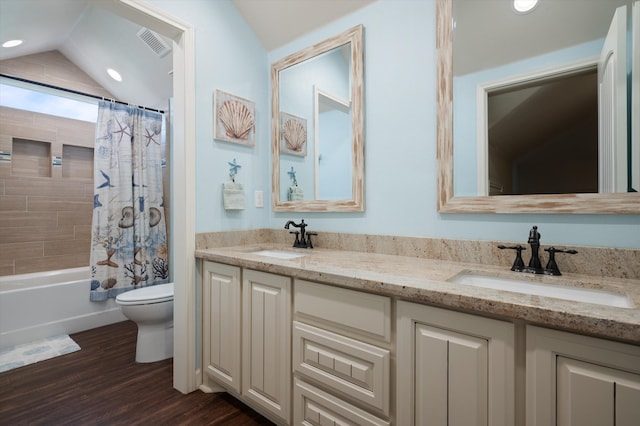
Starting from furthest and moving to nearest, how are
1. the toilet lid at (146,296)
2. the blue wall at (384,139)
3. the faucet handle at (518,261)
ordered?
the toilet lid at (146,296) → the blue wall at (384,139) → the faucet handle at (518,261)

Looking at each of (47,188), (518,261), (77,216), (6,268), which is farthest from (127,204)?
(518,261)

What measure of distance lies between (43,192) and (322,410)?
338 cm

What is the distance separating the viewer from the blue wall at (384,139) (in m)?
1.29

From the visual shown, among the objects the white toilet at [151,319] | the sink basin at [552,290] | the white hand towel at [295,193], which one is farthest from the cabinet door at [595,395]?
the white toilet at [151,319]

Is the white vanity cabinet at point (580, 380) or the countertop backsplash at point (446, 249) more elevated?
the countertop backsplash at point (446, 249)

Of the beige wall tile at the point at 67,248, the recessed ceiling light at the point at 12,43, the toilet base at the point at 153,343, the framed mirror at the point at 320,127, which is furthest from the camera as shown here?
the beige wall tile at the point at 67,248

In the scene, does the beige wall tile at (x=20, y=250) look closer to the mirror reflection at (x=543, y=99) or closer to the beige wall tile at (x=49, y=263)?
the beige wall tile at (x=49, y=263)

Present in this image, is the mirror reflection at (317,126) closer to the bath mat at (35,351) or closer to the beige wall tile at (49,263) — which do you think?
the bath mat at (35,351)

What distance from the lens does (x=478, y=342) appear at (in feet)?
2.77

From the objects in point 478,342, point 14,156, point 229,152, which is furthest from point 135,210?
point 478,342

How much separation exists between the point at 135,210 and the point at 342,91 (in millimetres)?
2371

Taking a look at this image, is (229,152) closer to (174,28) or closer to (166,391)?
(174,28)

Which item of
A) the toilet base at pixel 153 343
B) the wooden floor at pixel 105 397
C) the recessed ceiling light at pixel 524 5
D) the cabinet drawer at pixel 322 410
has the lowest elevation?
the wooden floor at pixel 105 397

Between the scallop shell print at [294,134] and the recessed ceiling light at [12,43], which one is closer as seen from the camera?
the scallop shell print at [294,134]
